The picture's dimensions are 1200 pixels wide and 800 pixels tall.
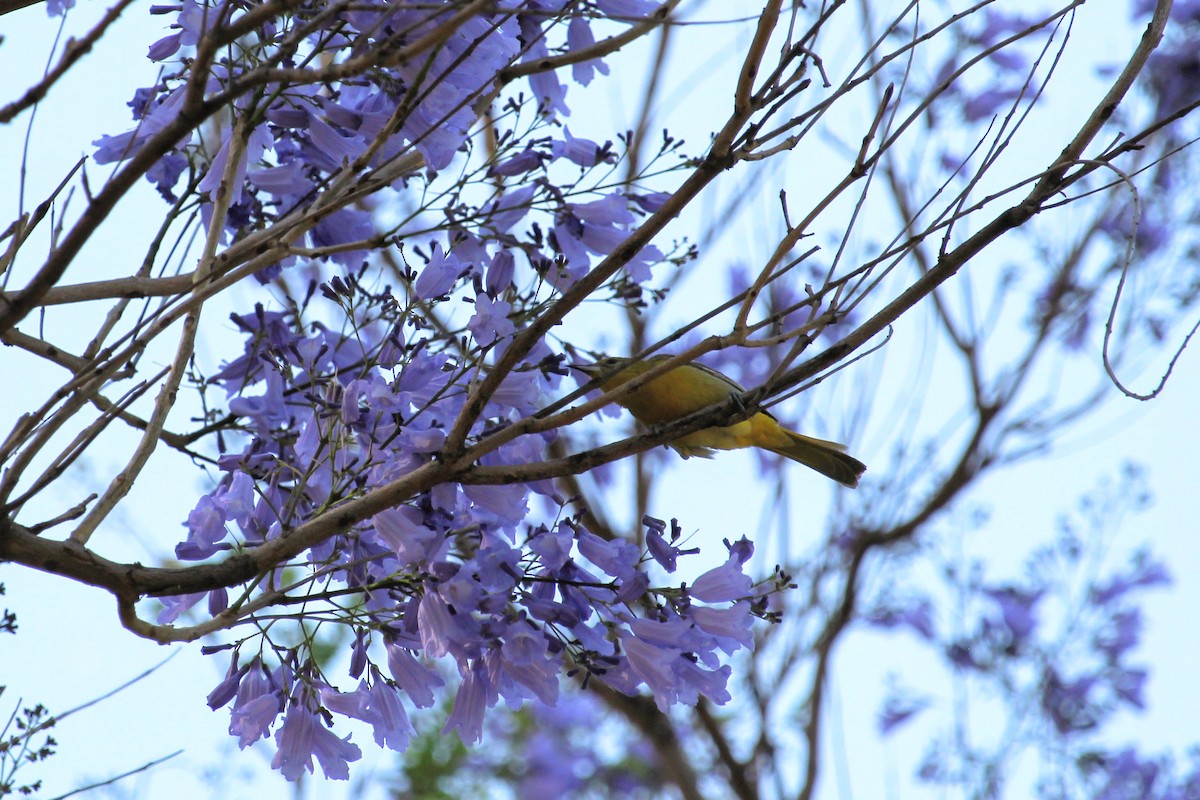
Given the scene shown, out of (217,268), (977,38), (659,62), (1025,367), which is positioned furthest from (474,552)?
(977,38)

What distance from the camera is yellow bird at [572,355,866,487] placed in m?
3.28

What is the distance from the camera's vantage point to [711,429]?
10.5ft

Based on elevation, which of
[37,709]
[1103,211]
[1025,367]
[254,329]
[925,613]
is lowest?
[37,709]

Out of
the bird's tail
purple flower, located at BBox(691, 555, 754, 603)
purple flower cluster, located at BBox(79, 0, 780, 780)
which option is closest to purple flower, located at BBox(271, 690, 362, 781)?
purple flower cluster, located at BBox(79, 0, 780, 780)

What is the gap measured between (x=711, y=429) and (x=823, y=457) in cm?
50

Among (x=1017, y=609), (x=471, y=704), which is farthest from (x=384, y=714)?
(x=1017, y=609)

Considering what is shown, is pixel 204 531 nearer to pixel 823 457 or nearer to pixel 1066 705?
pixel 823 457

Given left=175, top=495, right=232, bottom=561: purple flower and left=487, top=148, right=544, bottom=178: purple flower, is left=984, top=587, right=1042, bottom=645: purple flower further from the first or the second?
left=175, top=495, right=232, bottom=561: purple flower

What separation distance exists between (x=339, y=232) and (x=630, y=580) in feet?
3.74

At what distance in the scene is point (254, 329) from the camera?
276 cm

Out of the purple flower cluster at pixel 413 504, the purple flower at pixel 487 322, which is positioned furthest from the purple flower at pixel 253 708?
the purple flower at pixel 487 322

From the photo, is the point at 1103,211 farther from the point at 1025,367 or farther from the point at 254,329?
the point at 254,329

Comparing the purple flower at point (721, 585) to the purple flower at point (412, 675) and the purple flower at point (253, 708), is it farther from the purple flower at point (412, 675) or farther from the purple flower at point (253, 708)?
the purple flower at point (253, 708)

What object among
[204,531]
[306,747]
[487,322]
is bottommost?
[306,747]
